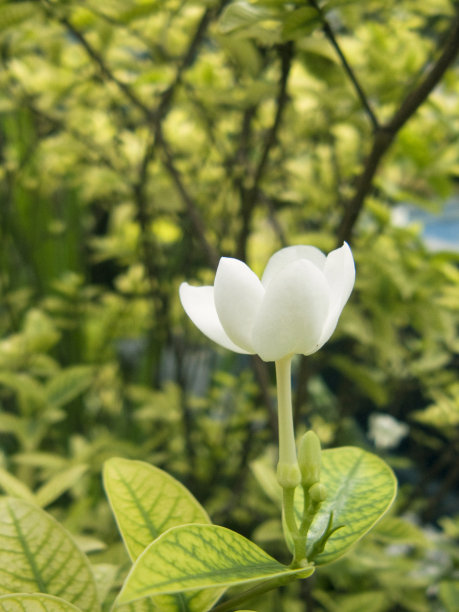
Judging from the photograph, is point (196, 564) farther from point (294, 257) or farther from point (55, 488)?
point (55, 488)

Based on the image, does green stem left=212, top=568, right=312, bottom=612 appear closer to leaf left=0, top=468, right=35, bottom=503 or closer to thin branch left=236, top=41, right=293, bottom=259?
leaf left=0, top=468, right=35, bottom=503

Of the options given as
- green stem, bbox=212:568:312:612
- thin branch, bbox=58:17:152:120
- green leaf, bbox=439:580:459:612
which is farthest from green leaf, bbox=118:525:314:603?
green leaf, bbox=439:580:459:612

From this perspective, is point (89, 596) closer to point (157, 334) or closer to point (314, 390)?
point (157, 334)

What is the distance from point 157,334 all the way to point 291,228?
38 cm

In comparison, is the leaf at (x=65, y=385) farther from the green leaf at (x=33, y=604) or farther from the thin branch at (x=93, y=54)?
the green leaf at (x=33, y=604)

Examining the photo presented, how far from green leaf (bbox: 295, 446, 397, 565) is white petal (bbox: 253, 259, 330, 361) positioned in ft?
0.29

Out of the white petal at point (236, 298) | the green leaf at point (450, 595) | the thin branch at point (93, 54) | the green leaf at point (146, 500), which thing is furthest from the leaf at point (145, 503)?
the green leaf at point (450, 595)

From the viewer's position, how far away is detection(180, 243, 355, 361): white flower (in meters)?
0.23

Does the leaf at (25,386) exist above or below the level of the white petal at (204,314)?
below

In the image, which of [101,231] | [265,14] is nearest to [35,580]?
[265,14]

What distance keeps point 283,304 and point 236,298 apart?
21 millimetres

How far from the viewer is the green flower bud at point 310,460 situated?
0.82ft

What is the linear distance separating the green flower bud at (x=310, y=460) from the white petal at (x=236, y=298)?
51mm

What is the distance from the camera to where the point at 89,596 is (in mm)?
284
